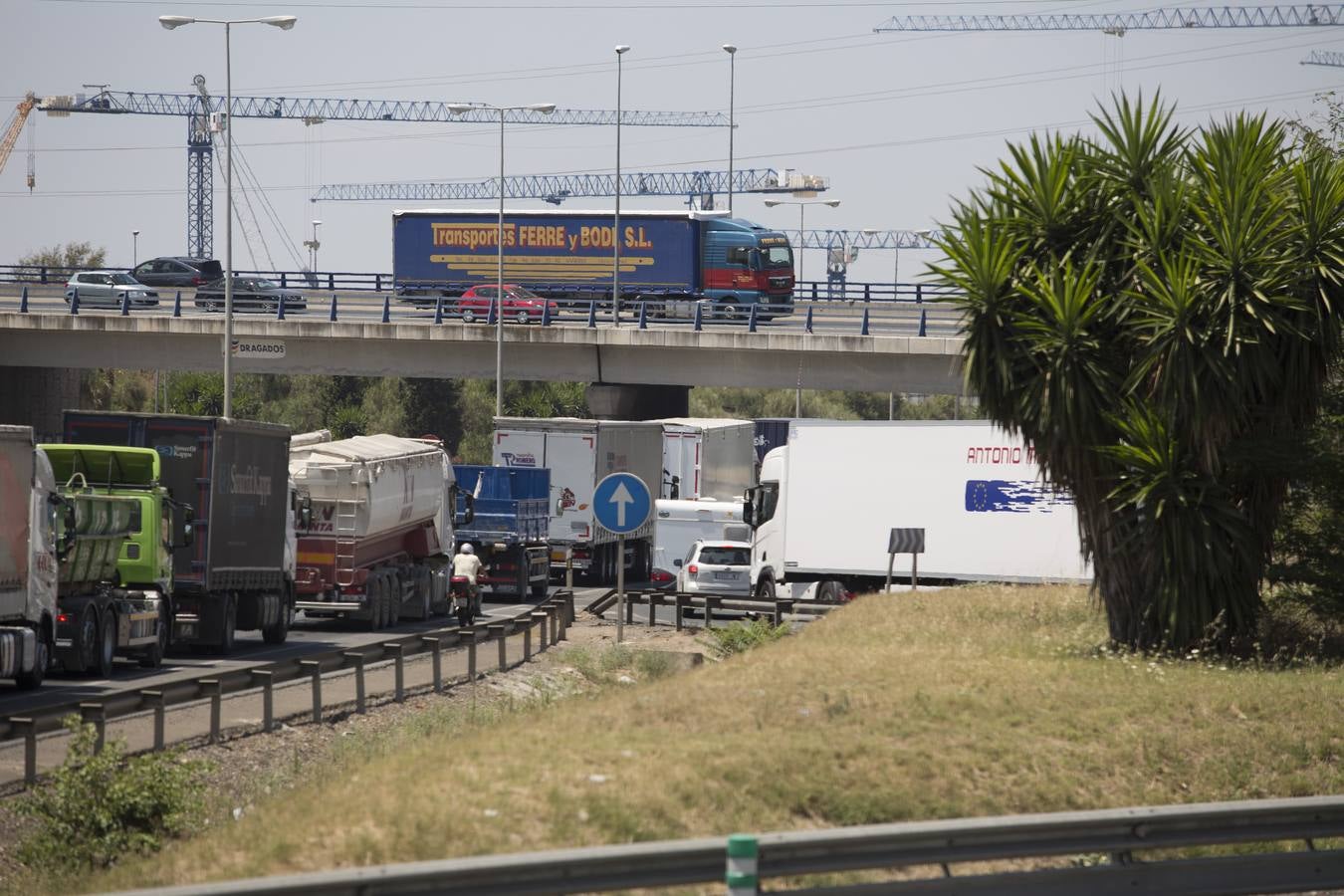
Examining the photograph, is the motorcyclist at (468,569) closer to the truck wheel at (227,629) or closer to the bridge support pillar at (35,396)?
the truck wheel at (227,629)

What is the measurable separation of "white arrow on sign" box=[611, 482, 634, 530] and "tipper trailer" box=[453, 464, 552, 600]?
16.9 metres

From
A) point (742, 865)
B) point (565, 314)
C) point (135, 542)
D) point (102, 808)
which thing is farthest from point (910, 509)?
point (565, 314)

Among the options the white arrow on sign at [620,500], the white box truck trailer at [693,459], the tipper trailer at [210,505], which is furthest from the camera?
the white box truck trailer at [693,459]

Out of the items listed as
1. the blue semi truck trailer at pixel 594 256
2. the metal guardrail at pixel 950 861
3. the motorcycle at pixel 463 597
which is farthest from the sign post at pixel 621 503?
the blue semi truck trailer at pixel 594 256

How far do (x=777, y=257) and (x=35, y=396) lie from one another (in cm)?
2559

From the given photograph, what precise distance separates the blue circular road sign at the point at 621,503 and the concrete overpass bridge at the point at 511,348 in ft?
93.3

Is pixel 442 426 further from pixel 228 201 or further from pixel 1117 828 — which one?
pixel 1117 828

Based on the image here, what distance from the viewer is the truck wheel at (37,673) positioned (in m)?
19.8

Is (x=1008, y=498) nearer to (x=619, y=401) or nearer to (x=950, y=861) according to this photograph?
(x=950, y=861)

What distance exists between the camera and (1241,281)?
15.9m

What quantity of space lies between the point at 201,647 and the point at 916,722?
56.8 feet

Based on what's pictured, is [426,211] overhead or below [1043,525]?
overhead

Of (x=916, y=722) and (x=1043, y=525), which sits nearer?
(x=916, y=722)

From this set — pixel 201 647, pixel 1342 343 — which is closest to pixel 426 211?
pixel 201 647
